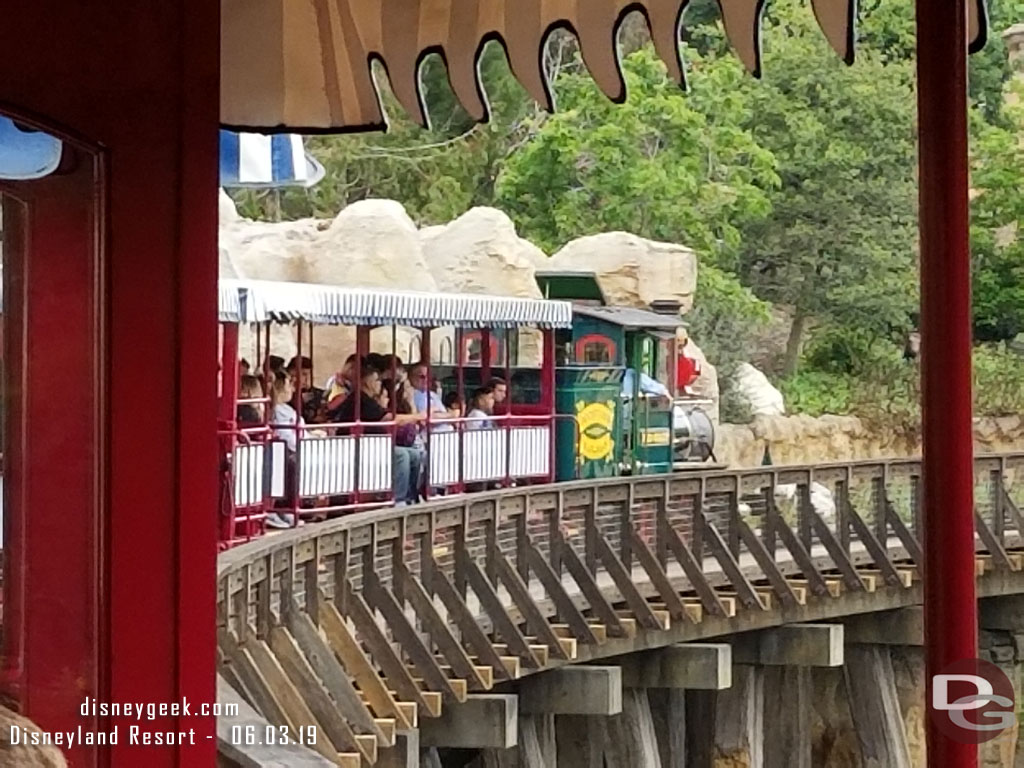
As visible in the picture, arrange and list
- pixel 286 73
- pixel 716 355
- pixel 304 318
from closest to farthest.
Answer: pixel 286 73 < pixel 304 318 < pixel 716 355

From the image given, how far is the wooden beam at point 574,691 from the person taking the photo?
21.4 feet

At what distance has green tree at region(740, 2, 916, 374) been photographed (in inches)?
639

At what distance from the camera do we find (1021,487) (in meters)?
9.82

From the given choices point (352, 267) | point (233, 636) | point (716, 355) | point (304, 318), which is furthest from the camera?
point (716, 355)

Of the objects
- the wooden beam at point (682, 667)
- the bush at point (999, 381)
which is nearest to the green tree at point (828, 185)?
the bush at point (999, 381)

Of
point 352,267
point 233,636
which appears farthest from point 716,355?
point 233,636

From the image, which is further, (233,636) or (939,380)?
(233,636)

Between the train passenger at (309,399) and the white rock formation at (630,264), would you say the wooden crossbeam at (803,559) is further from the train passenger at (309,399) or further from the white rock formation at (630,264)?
the white rock formation at (630,264)

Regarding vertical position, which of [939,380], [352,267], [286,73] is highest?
[352,267]

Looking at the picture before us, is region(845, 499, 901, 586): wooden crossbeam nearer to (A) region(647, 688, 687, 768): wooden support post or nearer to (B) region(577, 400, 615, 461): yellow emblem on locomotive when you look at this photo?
(A) region(647, 688, 687, 768): wooden support post

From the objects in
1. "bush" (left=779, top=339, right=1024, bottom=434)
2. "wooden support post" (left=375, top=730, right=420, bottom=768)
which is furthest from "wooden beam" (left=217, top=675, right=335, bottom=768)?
"bush" (left=779, top=339, right=1024, bottom=434)

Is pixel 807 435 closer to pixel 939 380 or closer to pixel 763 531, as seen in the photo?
pixel 763 531

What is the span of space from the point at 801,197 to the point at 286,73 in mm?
15400

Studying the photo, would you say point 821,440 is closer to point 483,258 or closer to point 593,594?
point 483,258
